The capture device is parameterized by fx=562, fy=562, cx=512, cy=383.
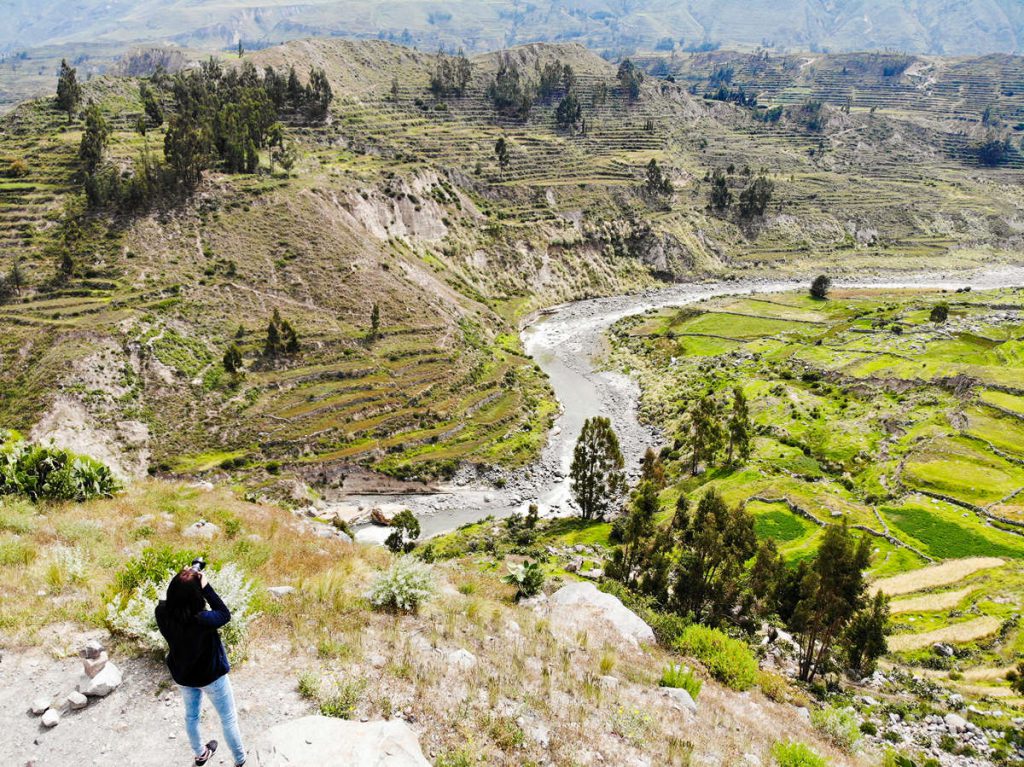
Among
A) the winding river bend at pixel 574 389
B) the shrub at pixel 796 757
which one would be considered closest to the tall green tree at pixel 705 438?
the winding river bend at pixel 574 389

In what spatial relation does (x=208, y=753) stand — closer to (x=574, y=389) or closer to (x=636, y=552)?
(x=636, y=552)

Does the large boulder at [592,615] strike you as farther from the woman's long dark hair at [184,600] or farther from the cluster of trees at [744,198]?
the cluster of trees at [744,198]

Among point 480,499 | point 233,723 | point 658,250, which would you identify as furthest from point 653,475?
point 658,250

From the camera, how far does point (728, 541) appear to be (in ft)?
115

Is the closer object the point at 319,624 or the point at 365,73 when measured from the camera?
the point at 319,624

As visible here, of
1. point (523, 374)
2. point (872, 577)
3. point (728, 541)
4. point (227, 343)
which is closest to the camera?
point (728, 541)

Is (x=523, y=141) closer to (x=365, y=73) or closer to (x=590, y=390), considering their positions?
(x=365, y=73)

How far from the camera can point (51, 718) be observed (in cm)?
1014

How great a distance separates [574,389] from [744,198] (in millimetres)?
101874

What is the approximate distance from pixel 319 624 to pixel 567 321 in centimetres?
9969

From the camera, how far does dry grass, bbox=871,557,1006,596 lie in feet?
126

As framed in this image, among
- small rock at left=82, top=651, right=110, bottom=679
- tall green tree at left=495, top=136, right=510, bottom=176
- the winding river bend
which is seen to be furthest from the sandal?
tall green tree at left=495, top=136, right=510, bottom=176

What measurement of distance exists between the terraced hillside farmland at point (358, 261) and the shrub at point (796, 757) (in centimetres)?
4971

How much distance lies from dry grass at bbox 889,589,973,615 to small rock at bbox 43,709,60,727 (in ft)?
138
